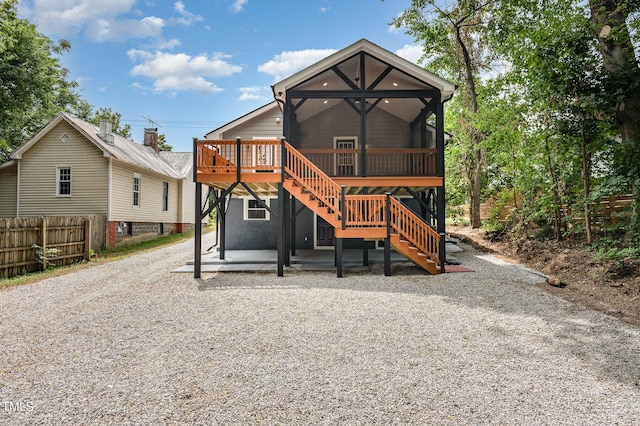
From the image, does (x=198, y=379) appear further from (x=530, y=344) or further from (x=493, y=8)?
(x=493, y=8)

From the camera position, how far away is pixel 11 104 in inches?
797

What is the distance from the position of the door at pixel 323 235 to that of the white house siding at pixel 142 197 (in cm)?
1032

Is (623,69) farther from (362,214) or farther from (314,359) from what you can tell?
(314,359)

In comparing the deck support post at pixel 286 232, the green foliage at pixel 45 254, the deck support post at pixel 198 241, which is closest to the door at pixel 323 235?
the deck support post at pixel 286 232

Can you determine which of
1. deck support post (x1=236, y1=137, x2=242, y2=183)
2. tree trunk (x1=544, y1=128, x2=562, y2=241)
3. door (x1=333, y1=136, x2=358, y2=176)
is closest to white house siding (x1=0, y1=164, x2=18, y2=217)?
deck support post (x1=236, y1=137, x2=242, y2=183)

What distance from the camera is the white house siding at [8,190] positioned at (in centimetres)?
1722

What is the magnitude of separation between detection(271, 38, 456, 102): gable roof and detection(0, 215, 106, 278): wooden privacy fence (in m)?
9.35

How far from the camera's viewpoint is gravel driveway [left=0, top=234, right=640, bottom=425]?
3.15 meters

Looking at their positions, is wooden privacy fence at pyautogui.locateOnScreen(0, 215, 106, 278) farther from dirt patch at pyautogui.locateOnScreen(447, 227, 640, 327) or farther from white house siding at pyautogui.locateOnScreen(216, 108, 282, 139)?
dirt patch at pyautogui.locateOnScreen(447, 227, 640, 327)

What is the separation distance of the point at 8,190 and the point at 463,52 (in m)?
25.7

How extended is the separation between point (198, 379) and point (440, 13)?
72.5ft

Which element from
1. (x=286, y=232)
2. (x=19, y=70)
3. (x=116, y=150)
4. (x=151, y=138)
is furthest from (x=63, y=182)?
(x=286, y=232)

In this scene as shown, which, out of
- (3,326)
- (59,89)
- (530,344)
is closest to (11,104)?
(59,89)

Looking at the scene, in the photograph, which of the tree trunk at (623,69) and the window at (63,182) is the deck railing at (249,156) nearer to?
the tree trunk at (623,69)
